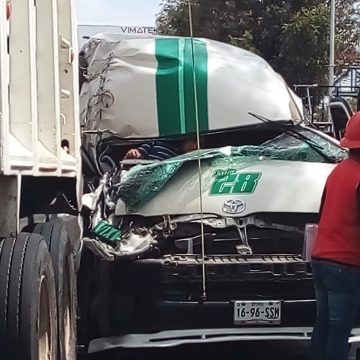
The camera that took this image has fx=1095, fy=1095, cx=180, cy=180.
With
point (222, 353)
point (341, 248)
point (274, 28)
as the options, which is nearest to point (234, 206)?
point (341, 248)

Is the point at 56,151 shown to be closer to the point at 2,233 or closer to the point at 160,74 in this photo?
the point at 2,233

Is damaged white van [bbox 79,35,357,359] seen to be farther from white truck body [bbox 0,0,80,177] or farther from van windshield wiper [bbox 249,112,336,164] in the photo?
white truck body [bbox 0,0,80,177]

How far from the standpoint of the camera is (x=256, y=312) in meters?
7.46

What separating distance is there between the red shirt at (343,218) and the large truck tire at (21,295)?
189 cm

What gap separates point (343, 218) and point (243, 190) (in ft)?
4.33

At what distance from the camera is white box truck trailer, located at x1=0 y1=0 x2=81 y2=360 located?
16.9 feet

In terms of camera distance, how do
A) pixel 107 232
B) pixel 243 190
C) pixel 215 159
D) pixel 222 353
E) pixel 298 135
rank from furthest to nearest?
pixel 298 135, pixel 222 353, pixel 215 159, pixel 243 190, pixel 107 232

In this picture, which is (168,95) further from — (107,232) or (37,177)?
(37,177)

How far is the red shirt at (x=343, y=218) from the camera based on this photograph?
21.5 ft

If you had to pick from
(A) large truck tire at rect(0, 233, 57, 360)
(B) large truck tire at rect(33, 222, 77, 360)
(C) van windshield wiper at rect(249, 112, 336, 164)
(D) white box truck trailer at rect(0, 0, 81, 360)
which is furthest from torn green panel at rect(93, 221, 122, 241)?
(A) large truck tire at rect(0, 233, 57, 360)

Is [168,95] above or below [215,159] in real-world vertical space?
above

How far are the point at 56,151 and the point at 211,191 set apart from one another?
5.86 ft

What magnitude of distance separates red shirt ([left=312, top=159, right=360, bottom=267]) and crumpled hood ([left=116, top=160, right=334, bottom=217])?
98 centimetres

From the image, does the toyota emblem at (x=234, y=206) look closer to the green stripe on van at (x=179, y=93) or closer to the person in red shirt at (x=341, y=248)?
the person in red shirt at (x=341, y=248)
